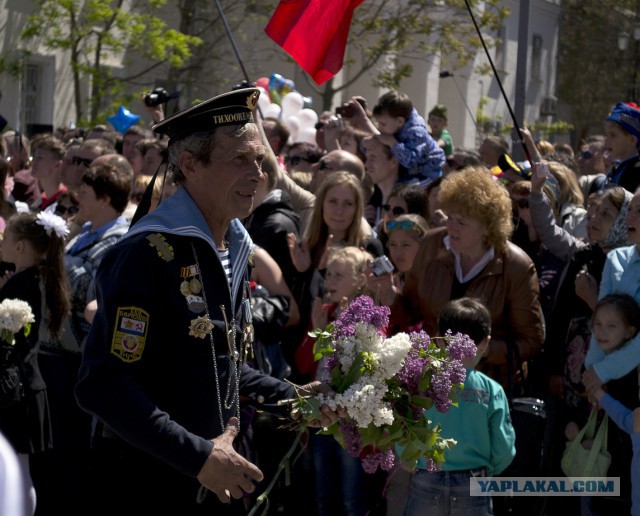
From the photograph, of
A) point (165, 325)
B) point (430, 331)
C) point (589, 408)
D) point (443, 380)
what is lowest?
point (589, 408)

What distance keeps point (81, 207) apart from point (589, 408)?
11.0ft

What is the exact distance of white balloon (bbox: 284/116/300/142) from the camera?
13367 millimetres

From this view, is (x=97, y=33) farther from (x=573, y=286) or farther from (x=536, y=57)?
(x=536, y=57)

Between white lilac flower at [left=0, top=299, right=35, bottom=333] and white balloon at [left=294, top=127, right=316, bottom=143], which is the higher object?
white lilac flower at [left=0, top=299, right=35, bottom=333]

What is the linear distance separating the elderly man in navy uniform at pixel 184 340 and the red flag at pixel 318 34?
3.30 meters

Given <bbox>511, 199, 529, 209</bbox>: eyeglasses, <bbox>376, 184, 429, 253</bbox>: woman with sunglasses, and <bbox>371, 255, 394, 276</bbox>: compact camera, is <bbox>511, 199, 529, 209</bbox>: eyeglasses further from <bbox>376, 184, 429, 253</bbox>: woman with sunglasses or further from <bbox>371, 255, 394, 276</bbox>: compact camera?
<bbox>371, 255, 394, 276</bbox>: compact camera

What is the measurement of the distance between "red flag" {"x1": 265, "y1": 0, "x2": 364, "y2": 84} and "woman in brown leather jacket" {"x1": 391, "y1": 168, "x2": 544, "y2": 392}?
126 cm

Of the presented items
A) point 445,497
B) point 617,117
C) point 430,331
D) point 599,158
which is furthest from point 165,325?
point 599,158

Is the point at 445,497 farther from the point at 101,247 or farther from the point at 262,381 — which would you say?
the point at 101,247

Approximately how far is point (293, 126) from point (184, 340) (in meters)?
10.3

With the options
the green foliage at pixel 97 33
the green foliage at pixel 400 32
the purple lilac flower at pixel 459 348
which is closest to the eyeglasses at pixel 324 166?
the purple lilac flower at pixel 459 348

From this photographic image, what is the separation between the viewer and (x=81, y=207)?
260 inches

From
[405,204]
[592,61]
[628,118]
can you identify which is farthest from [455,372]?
[592,61]

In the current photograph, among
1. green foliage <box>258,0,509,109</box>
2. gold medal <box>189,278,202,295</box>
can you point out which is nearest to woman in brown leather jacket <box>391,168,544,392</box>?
gold medal <box>189,278,202,295</box>
